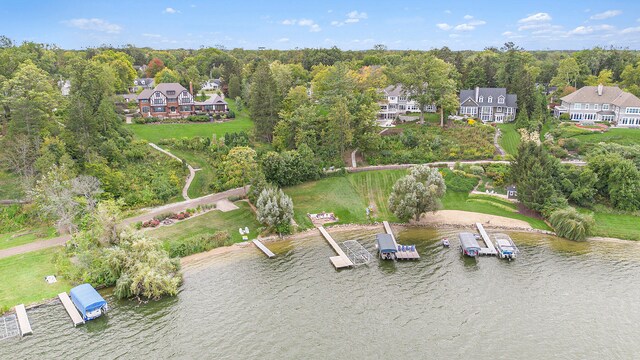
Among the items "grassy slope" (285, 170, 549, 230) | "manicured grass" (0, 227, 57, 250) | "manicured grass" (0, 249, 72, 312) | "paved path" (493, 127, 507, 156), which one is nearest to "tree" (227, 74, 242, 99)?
"grassy slope" (285, 170, 549, 230)

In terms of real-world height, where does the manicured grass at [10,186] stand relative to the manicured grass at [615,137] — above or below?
below

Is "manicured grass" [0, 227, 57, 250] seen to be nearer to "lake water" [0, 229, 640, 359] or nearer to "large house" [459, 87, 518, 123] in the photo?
"lake water" [0, 229, 640, 359]

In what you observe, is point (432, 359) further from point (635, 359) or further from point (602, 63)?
point (602, 63)

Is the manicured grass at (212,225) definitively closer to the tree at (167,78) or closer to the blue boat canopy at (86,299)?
the blue boat canopy at (86,299)

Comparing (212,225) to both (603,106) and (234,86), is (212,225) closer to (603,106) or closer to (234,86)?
(234,86)

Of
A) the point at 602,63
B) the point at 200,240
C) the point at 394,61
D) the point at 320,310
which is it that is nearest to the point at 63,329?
the point at 200,240

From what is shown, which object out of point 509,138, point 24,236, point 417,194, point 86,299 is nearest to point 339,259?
point 417,194

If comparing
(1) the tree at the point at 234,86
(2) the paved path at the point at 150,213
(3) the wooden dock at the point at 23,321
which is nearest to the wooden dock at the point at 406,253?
(2) the paved path at the point at 150,213
